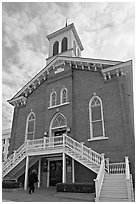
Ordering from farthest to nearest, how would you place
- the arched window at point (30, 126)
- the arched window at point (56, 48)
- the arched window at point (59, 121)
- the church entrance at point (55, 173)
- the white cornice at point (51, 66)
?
the arched window at point (56, 48)
the arched window at point (30, 126)
the arched window at point (59, 121)
the white cornice at point (51, 66)
the church entrance at point (55, 173)

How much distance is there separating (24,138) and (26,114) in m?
2.43

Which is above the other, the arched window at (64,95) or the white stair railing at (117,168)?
the arched window at (64,95)

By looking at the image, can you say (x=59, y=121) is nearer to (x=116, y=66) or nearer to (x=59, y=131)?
(x=59, y=131)

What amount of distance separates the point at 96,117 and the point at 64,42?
11.3m

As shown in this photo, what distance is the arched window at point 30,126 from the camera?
18.0 m

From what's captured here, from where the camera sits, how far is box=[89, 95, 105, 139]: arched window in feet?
47.1

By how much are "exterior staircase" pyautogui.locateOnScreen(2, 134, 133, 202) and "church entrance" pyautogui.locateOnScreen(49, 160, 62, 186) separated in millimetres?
1513

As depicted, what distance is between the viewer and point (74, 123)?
610 inches

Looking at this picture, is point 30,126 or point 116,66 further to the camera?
point 30,126

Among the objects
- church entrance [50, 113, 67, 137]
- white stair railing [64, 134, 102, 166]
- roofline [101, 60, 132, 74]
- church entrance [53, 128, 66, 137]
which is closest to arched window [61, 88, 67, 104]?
church entrance [50, 113, 67, 137]

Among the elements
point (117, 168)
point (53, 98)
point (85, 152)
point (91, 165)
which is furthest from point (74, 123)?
point (117, 168)

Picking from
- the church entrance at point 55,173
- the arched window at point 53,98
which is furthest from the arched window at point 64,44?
the church entrance at point 55,173

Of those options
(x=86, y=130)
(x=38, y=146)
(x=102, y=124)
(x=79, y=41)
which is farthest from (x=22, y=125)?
(x=79, y=41)

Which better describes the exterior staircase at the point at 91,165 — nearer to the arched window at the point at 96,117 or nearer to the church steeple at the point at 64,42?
the arched window at the point at 96,117
